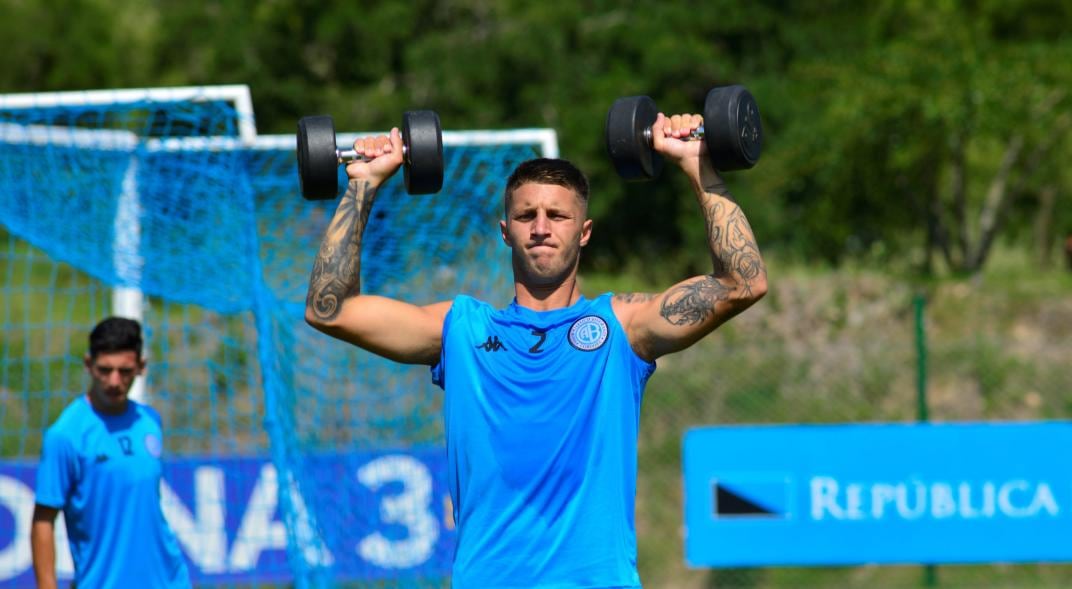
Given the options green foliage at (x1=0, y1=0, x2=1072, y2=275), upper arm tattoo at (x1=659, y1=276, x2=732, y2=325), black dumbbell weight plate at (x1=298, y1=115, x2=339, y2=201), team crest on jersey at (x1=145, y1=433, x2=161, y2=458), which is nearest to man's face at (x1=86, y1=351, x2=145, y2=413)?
team crest on jersey at (x1=145, y1=433, x2=161, y2=458)

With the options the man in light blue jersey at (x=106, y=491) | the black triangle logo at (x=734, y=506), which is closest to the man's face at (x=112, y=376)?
the man in light blue jersey at (x=106, y=491)

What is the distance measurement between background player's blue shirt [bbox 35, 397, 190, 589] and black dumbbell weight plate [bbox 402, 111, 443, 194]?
7.38ft

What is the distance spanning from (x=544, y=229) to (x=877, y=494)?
6.85 m

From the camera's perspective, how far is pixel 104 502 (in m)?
5.29

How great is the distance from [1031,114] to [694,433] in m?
9.97

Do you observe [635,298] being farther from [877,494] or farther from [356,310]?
[877,494]

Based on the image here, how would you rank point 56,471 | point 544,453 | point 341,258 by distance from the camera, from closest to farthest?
point 544,453 < point 341,258 < point 56,471

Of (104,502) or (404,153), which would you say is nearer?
(404,153)

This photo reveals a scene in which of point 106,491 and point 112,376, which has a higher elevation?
point 112,376

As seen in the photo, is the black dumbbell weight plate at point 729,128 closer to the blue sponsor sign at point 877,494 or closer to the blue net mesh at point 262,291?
the blue net mesh at point 262,291

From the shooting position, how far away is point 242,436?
39.2 ft

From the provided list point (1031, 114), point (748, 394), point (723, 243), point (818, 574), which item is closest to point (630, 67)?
point (1031, 114)

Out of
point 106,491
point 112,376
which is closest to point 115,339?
point 112,376

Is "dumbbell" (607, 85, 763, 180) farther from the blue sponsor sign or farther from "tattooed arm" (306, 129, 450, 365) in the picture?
the blue sponsor sign
